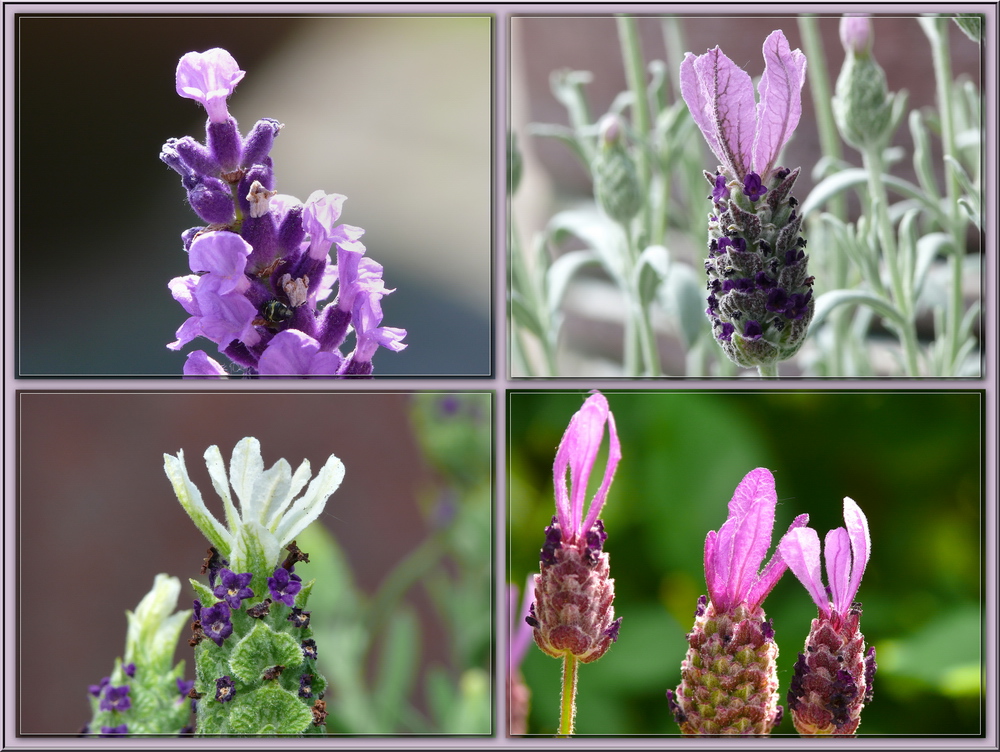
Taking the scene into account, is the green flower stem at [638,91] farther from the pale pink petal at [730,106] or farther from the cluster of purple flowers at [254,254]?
the cluster of purple flowers at [254,254]

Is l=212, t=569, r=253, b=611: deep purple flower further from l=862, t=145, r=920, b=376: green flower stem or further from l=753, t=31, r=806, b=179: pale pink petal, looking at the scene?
l=862, t=145, r=920, b=376: green flower stem

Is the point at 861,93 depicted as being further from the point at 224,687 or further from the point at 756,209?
the point at 224,687

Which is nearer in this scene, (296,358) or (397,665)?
(296,358)

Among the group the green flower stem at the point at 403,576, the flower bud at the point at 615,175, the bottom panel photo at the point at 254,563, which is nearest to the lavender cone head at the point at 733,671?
the bottom panel photo at the point at 254,563

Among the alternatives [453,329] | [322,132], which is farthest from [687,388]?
[322,132]

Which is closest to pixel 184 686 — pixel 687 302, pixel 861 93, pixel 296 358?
pixel 296 358
